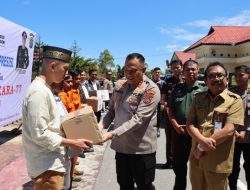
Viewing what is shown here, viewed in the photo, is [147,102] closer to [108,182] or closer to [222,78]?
[222,78]

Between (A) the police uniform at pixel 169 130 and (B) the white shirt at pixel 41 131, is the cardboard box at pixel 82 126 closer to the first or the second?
(B) the white shirt at pixel 41 131

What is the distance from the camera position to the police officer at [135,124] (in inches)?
128

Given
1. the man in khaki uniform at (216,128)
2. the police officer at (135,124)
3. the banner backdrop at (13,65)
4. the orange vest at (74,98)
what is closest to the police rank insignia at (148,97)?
the police officer at (135,124)

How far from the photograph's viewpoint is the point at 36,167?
2570 mm

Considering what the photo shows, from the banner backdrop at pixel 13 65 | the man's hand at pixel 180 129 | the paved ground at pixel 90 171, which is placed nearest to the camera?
the man's hand at pixel 180 129

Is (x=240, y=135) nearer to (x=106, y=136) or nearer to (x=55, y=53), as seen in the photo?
(x=106, y=136)

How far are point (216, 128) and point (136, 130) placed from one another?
0.80m

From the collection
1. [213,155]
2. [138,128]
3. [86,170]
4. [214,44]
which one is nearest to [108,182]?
[86,170]

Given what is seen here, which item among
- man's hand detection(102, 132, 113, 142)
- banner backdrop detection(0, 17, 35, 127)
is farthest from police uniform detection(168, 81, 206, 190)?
banner backdrop detection(0, 17, 35, 127)

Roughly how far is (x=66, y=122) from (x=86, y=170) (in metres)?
3.26

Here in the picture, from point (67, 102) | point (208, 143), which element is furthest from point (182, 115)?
point (67, 102)

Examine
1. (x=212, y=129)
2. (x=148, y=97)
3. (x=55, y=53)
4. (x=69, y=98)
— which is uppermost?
(x=55, y=53)

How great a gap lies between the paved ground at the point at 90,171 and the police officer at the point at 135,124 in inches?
61.2

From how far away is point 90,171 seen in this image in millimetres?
5703
